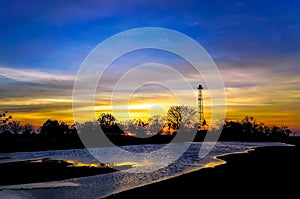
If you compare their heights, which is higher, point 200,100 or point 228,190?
point 200,100

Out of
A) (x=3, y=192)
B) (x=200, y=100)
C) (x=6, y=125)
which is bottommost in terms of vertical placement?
(x=3, y=192)

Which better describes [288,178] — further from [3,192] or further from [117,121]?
[117,121]

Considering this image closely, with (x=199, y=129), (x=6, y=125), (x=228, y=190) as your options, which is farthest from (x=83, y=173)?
(x=199, y=129)

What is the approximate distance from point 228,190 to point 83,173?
64.0ft

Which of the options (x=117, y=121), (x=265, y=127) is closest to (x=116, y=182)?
(x=117, y=121)

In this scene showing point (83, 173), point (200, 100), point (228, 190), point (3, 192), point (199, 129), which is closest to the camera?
point (228, 190)

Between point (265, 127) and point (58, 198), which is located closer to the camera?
point (58, 198)

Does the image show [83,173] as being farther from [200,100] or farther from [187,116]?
[187,116]

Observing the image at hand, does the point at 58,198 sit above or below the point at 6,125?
below

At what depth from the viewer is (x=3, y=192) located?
2550 cm

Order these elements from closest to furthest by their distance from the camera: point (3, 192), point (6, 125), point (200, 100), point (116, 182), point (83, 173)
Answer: point (3, 192) < point (116, 182) < point (83, 173) < point (200, 100) < point (6, 125)

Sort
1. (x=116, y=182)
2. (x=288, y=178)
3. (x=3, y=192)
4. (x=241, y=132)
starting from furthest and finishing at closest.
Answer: (x=241, y=132) → (x=116, y=182) → (x=288, y=178) → (x=3, y=192)

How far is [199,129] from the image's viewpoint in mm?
177500

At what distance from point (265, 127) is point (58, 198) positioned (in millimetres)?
190372
